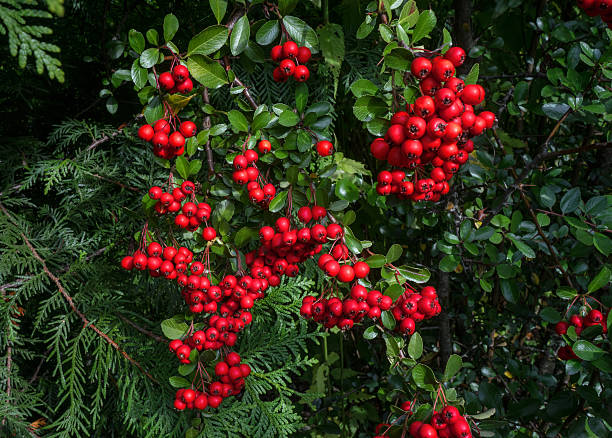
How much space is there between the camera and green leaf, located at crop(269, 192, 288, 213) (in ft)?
2.63

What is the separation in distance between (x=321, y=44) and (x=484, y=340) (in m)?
1.11

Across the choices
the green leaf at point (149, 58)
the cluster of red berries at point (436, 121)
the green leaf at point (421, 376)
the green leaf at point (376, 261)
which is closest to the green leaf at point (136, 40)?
the green leaf at point (149, 58)

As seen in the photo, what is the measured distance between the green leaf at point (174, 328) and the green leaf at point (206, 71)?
488mm

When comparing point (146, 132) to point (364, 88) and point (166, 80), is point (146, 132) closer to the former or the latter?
point (166, 80)

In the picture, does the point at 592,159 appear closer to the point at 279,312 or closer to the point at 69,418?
the point at 279,312

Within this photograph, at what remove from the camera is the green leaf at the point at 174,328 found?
0.89m

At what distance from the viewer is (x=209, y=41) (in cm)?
78

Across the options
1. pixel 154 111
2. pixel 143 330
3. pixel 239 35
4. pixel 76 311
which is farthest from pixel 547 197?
pixel 76 311

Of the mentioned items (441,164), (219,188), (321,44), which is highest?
(321,44)

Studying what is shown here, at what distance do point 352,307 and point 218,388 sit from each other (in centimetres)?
35

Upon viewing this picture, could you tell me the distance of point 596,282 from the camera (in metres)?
0.94

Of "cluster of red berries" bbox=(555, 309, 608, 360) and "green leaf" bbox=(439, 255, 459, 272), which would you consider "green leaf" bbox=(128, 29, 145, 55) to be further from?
"cluster of red berries" bbox=(555, 309, 608, 360)

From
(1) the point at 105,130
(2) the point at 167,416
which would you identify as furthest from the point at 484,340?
(1) the point at 105,130

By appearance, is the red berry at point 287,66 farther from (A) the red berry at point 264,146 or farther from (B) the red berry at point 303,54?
(A) the red berry at point 264,146
